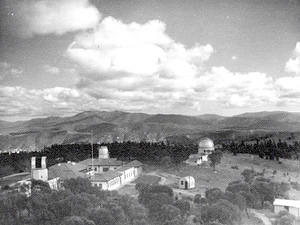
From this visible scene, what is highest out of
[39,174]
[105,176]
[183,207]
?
[39,174]

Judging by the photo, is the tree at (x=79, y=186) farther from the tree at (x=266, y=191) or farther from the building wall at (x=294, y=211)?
the building wall at (x=294, y=211)

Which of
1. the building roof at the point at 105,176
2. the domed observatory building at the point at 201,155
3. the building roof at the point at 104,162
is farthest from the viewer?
the domed observatory building at the point at 201,155

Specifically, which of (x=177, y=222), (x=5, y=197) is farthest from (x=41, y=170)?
(x=177, y=222)

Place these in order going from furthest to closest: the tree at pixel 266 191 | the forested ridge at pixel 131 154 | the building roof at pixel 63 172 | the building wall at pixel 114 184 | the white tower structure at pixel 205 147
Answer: the white tower structure at pixel 205 147 < the forested ridge at pixel 131 154 < the building wall at pixel 114 184 < the building roof at pixel 63 172 < the tree at pixel 266 191

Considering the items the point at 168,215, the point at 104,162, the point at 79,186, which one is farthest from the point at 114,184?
the point at 168,215

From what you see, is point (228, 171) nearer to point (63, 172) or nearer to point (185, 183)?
point (185, 183)

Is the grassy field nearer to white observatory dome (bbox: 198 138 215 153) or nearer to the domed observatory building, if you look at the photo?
the domed observatory building

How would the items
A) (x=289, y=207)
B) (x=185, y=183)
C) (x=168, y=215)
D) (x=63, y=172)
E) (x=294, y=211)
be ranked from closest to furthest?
(x=168, y=215) → (x=294, y=211) → (x=289, y=207) → (x=63, y=172) → (x=185, y=183)

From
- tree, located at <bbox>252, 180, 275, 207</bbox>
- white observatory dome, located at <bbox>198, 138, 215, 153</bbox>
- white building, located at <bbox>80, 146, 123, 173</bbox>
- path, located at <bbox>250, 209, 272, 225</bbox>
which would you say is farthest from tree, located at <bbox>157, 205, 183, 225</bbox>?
white observatory dome, located at <bbox>198, 138, 215, 153</bbox>

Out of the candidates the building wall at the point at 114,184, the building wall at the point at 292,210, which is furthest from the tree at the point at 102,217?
the building wall at the point at 292,210

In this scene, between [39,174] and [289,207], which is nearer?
[289,207]

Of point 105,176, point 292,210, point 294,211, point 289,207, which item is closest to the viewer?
point 294,211

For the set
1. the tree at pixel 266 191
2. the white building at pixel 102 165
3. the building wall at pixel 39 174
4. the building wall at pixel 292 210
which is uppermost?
the building wall at pixel 39 174
